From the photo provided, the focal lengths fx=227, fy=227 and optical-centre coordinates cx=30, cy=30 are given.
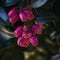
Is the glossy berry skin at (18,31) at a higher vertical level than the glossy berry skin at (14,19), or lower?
lower

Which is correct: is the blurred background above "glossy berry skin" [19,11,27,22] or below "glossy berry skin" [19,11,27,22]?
below

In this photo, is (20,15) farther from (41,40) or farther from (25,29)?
(41,40)

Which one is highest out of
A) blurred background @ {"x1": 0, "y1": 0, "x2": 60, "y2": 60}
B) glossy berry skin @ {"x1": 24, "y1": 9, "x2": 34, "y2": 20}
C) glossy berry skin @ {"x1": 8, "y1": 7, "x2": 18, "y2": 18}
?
glossy berry skin @ {"x1": 8, "y1": 7, "x2": 18, "y2": 18}

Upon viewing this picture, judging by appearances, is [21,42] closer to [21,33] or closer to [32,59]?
[21,33]

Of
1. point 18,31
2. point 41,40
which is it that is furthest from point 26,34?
point 41,40

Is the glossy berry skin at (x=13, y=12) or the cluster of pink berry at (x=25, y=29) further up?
the glossy berry skin at (x=13, y=12)

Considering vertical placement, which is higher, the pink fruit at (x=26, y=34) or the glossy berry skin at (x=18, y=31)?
the glossy berry skin at (x=18, y=31)

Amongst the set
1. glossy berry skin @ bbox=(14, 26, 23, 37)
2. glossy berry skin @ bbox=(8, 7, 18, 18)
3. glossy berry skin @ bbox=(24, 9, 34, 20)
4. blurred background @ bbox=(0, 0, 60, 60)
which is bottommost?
blurred background @ bbox=(0, 0, 60, 60)

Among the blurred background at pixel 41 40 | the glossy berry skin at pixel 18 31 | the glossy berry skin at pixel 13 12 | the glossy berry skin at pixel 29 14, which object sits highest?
the glossy berry skin at pixel 13 12
